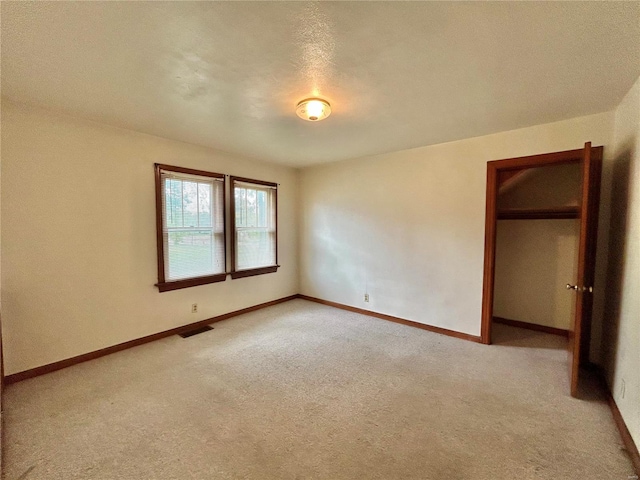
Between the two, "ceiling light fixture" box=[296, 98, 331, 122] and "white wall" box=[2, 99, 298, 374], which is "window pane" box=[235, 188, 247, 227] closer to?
"white wall" box=[2, 99, 298, 374]

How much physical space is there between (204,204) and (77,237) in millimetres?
1370

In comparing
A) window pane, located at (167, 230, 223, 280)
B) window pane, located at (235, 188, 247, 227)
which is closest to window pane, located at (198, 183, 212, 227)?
window pane, located at (167, 230, 223, 280)

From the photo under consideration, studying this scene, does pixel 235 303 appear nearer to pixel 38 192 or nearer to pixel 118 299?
pixel 118 299

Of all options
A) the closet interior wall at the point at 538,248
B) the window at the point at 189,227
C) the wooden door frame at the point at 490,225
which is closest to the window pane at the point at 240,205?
the window at the point at 189,227

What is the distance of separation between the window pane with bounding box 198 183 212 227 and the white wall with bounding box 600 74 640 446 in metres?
4.09

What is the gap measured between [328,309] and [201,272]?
2022mm

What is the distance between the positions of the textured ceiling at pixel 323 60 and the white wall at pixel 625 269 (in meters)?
0.35

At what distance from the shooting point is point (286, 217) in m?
4.83

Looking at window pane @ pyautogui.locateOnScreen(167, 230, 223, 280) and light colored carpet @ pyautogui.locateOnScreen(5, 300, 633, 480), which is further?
window pane @ pyautogui.locateOnScreen(167, 230, 223, 280)

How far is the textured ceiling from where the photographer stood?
1340mm

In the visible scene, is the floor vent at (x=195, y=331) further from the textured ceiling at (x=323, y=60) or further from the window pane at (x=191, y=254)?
the textured ceiling at (x=323, y=60)

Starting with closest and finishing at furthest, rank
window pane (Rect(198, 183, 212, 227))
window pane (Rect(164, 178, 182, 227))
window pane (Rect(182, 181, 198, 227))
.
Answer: window pane (Rect(164, 178, 182, 227)), window pane (Rect(182, 181, 198, 227)), window pane (Rect(198, 183, 212, 227))

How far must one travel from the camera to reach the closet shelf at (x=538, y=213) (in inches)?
125

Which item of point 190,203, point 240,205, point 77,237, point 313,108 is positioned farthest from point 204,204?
point 313,108
